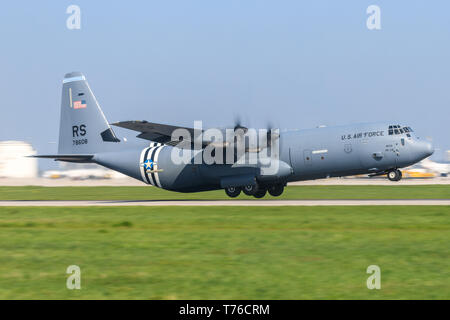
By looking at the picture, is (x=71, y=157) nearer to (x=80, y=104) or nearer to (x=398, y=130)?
(x=80, y=104)

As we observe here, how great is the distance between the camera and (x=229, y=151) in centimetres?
3036

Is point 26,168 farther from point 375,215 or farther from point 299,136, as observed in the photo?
point 375,215

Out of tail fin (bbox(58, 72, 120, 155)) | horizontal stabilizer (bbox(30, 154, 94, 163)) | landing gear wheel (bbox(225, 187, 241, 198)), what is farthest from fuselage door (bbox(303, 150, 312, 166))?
horizontal stabilizer (bbox(30, 154, 94, 163))

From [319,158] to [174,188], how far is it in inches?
350

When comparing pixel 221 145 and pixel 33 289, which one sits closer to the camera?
pixel 33 289

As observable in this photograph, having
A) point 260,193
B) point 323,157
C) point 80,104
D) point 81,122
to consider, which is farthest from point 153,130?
point 323,157

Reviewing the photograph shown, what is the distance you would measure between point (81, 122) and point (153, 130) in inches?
274

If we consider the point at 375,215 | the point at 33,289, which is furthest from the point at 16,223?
the point at 375,215

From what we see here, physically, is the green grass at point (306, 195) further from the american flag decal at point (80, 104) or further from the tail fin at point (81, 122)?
the american flag decal at point (80, 104)

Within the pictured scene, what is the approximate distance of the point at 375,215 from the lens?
850 inches

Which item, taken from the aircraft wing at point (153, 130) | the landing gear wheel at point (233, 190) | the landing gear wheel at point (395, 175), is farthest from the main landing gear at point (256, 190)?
the landing gear wheel at point (395, 175)

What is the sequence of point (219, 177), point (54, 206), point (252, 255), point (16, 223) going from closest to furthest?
point (252, 255) → point (16, 223) → point (54, 206) → point (219, 177)

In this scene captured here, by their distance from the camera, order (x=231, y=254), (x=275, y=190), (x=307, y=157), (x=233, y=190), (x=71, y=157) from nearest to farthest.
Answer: (x=231, y=254) < (x=307, y=157) < (x=233, y=190) < (x=71, y=157) < (x=275, y=190)
